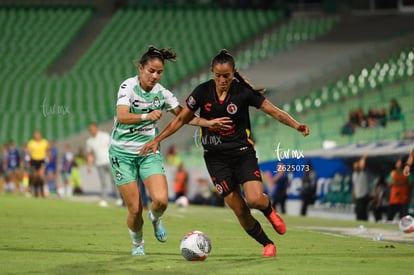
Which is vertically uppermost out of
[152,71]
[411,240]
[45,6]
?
[45,6]

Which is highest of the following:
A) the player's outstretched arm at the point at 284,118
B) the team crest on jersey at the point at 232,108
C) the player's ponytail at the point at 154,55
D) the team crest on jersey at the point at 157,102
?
the player's ponytail at the point at 154,55

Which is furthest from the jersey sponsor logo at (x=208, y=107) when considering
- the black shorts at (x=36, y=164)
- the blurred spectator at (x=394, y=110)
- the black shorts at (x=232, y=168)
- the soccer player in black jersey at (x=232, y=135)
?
the black shorts at (x=36, y=164)

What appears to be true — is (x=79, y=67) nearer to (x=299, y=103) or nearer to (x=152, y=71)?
(x=299, y=103)

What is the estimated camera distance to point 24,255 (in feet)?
43.6

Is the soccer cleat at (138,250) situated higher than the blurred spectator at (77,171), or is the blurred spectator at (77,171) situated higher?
the soccer cleat at (138,250)

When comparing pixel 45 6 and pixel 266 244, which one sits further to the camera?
pixel 45 6

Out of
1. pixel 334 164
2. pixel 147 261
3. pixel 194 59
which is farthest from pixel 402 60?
pixel 147 261

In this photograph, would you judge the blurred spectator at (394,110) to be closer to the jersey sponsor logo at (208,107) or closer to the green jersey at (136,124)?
the green jersey at (136,124)

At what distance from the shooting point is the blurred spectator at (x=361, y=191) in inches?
1004

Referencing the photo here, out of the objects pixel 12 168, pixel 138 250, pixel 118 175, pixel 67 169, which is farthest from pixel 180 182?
pixel 118 175

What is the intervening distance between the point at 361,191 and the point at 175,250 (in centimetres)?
1206

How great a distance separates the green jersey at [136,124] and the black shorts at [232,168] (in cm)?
86

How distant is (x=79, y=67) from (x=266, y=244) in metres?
38.0

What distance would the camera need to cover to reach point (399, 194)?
2375 cm
